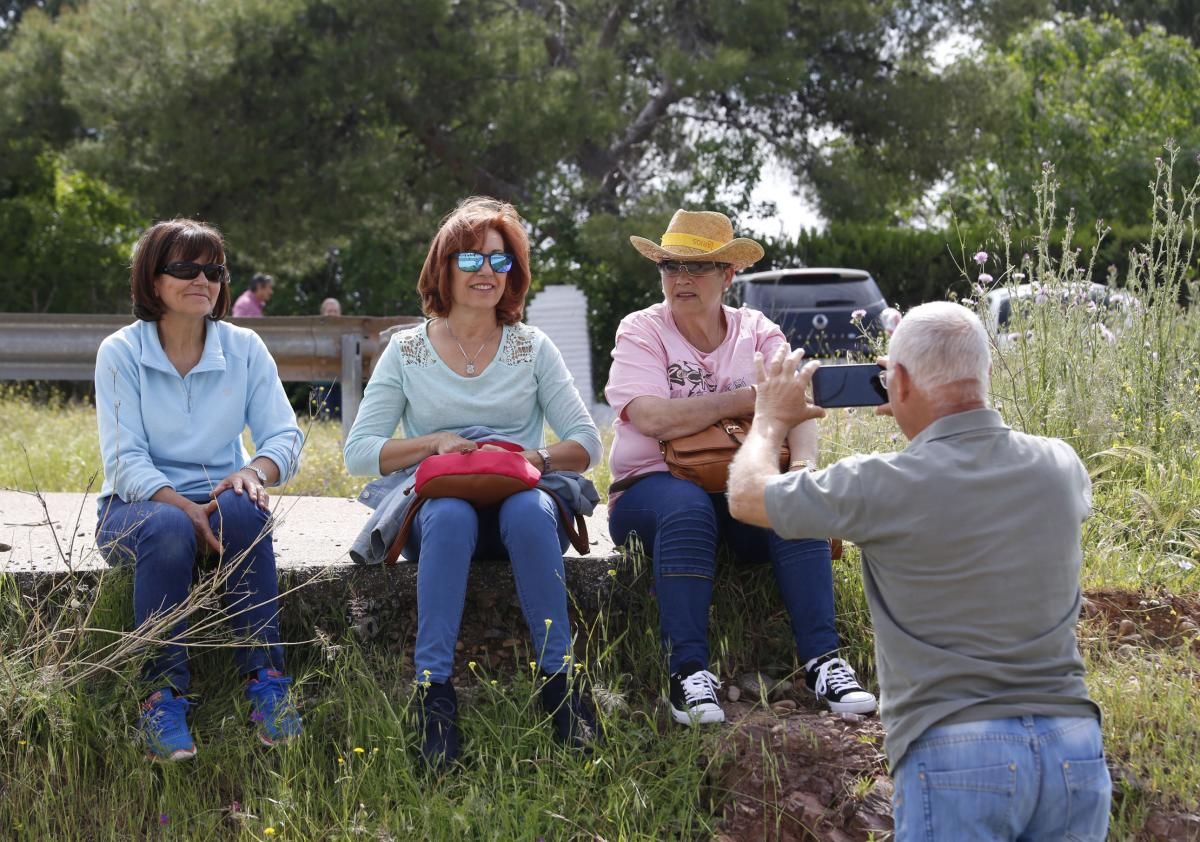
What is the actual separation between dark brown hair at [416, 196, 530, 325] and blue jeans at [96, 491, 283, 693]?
0.92m

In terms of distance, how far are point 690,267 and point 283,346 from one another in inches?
171

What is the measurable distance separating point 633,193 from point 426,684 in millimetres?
15331

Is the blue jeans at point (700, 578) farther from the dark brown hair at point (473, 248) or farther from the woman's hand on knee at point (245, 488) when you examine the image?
the woman's hand on knee at point (245, 488)

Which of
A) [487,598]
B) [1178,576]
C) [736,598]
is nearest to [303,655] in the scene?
[487,598]

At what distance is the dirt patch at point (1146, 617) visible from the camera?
4.05m

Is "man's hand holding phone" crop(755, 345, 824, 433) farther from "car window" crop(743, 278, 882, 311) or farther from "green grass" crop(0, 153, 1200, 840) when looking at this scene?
"car window" crop(743, 278, 882, 311)

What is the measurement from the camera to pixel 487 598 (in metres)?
4.29

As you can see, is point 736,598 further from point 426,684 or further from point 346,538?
point 346,538

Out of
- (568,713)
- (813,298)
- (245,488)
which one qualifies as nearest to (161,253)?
(245,488)

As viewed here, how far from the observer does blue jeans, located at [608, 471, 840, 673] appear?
3.84m

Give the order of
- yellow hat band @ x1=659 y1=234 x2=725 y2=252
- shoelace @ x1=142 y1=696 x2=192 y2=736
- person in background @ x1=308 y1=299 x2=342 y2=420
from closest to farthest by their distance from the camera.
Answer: shoelace @ x1=142 y1=696 x2=192 y2=736
yellow hat band @ x1=659 y1=234 x2=725 y2=252
person in background @ x1=308 y1=299 x2=342 y2=420

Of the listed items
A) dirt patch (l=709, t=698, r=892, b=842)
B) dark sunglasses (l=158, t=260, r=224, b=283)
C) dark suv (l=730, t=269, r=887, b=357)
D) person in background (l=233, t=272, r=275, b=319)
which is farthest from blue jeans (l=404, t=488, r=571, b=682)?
person in background (l=233, t=272, r=275, b=319)

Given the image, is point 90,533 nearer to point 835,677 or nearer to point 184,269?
point 184,269

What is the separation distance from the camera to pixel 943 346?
256 cm
